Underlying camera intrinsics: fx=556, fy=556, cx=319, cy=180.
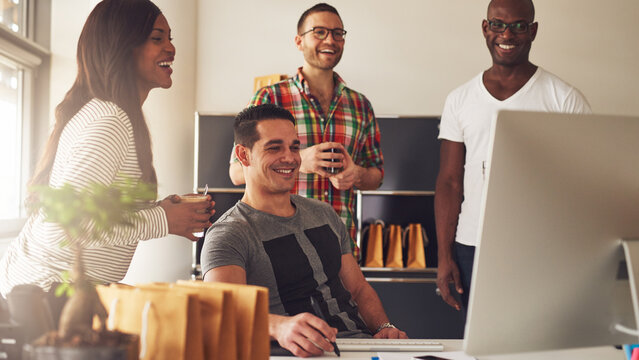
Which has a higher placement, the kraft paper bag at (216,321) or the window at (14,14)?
the window at (14,14)

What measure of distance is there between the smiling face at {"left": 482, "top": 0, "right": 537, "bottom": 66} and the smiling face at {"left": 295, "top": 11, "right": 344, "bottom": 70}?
69 cm

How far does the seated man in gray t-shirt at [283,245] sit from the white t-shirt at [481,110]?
67cm

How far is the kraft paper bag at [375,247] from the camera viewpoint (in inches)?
142

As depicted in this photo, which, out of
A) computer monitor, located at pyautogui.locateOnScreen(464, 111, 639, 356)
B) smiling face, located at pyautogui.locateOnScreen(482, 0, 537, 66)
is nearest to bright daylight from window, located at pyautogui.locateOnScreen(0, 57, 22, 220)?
smiling face, located at pyautogui.locateOnScreen(482, 0, 537, 66)

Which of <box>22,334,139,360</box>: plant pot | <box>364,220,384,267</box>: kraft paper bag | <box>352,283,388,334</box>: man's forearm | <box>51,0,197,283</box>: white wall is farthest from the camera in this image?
<box>364,220,384,267</box>: kraft paper bag

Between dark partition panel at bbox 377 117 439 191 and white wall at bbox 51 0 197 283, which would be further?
dark partition panel at bbox 377 117 439 191

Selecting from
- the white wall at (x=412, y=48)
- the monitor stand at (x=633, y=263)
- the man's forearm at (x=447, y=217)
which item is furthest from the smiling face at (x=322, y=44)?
the monitor stand at (x=633, y=263)

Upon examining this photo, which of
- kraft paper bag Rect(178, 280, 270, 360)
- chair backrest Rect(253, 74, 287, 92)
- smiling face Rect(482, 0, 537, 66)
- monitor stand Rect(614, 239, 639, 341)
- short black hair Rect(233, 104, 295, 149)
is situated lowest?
kraft paper bag Rect(178, 280, 270, 360)

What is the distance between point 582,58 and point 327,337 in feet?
12.2

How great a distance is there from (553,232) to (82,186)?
0.99m

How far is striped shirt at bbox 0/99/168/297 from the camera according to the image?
129 centimetres

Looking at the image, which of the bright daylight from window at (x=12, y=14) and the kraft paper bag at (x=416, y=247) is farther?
the kraft paper bag at (x=416, y=247)

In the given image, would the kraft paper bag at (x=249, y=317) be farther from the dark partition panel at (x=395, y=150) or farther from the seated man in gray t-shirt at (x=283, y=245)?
A: the dark partition panel at (x=395, y=150)

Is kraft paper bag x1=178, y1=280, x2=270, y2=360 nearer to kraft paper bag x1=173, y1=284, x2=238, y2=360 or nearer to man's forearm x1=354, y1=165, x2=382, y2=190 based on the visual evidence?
kraft paper bag x1=173, y1=284, x2=238, y2=360
